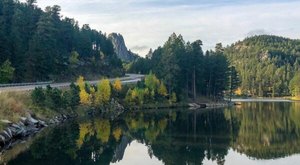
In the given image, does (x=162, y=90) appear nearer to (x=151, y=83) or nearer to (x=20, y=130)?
(x=151, y=83)

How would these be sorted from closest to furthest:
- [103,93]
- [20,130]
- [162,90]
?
[20,130] → [103,93] → [162,90]

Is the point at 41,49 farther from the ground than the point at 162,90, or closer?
farther from the ground

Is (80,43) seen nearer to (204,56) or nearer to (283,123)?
(204,56)

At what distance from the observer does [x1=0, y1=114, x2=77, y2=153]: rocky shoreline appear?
4049 cm

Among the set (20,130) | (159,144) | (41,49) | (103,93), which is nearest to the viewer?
(159,144)

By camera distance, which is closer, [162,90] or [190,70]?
[162,90]

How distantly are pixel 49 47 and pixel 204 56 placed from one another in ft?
167

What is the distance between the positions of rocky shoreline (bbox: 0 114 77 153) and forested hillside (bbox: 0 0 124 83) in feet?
81.3

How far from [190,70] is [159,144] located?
76.0m

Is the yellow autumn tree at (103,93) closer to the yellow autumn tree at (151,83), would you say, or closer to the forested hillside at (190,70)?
the yellow autumn tree at (151,83)

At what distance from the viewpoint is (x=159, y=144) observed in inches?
1772

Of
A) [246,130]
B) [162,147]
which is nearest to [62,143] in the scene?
[162,147]

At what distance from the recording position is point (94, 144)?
4412 centimetres

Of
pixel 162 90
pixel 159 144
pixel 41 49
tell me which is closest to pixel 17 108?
pixel 159 144
